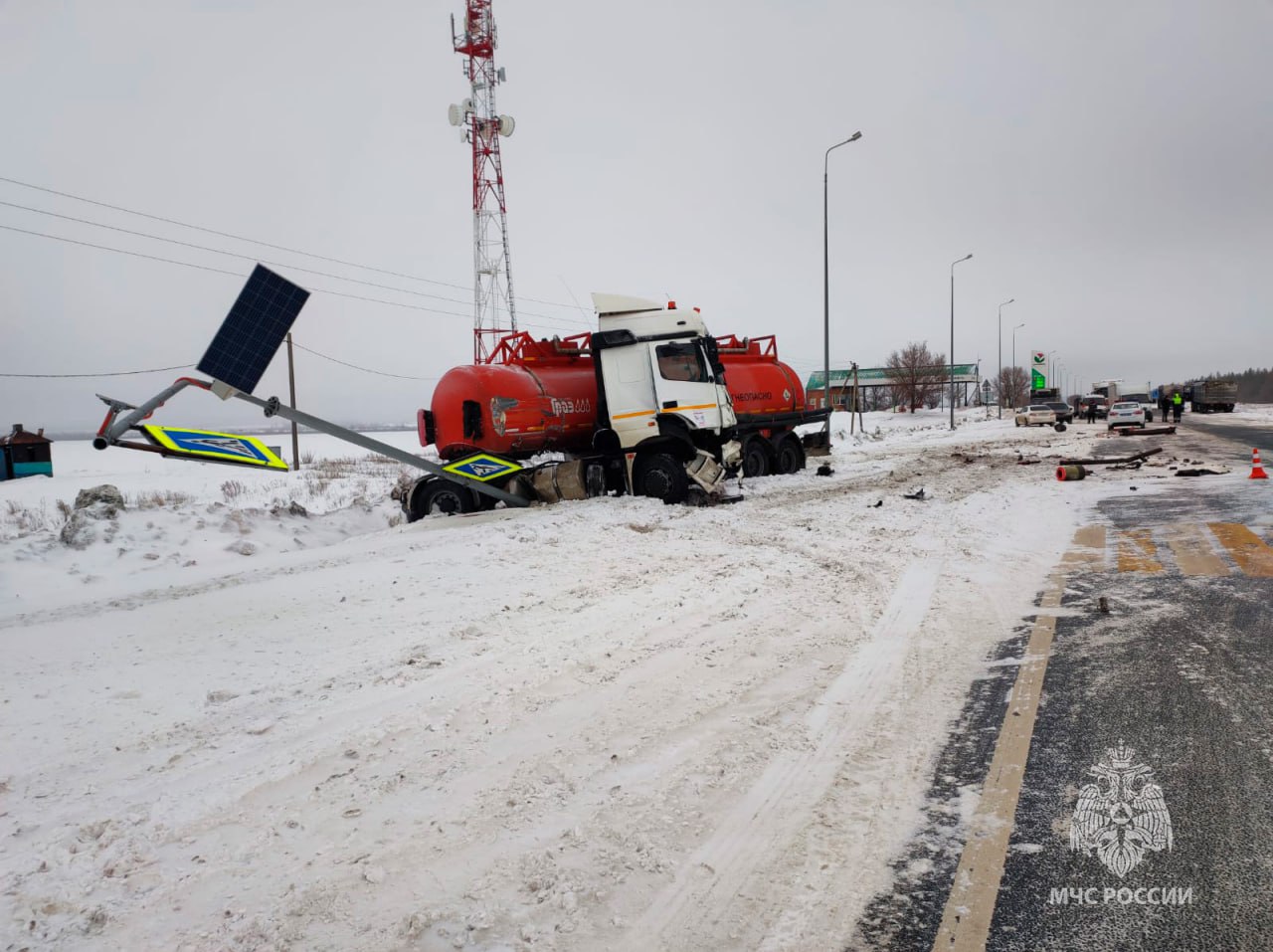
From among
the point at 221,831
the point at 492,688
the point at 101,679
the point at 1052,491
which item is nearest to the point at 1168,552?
the point at 1052,491

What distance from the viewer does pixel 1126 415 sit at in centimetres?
3572

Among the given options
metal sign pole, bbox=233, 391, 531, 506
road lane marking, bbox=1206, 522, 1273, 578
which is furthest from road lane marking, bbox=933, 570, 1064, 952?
metal sign pole, bbox=233, 391, 531, 506

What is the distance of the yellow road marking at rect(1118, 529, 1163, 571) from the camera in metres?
7.83

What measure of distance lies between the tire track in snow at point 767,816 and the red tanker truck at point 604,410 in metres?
8.78

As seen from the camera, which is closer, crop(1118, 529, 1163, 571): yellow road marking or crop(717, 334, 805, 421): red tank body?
crop(1118, 529, 1163, 571): yellow road marking

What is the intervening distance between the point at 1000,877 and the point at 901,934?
0.53 meters

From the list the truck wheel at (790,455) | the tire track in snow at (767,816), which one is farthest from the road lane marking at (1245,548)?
the truck wheel at (790,455)

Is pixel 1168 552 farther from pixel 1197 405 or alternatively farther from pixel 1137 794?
pixel 1197 405

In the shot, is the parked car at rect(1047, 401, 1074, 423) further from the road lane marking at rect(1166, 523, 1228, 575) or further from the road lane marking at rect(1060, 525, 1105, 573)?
the road lane marking at rect(1060, 525, 1105, 573)

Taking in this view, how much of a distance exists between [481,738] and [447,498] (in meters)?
9.95

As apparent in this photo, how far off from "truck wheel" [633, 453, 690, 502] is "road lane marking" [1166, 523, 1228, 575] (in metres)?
7.38

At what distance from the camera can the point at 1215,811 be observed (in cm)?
306

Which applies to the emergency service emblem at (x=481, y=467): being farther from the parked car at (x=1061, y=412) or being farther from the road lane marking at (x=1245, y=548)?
the parked car at (x=1061, y=412)

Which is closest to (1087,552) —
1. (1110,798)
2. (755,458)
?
(1110,798)
